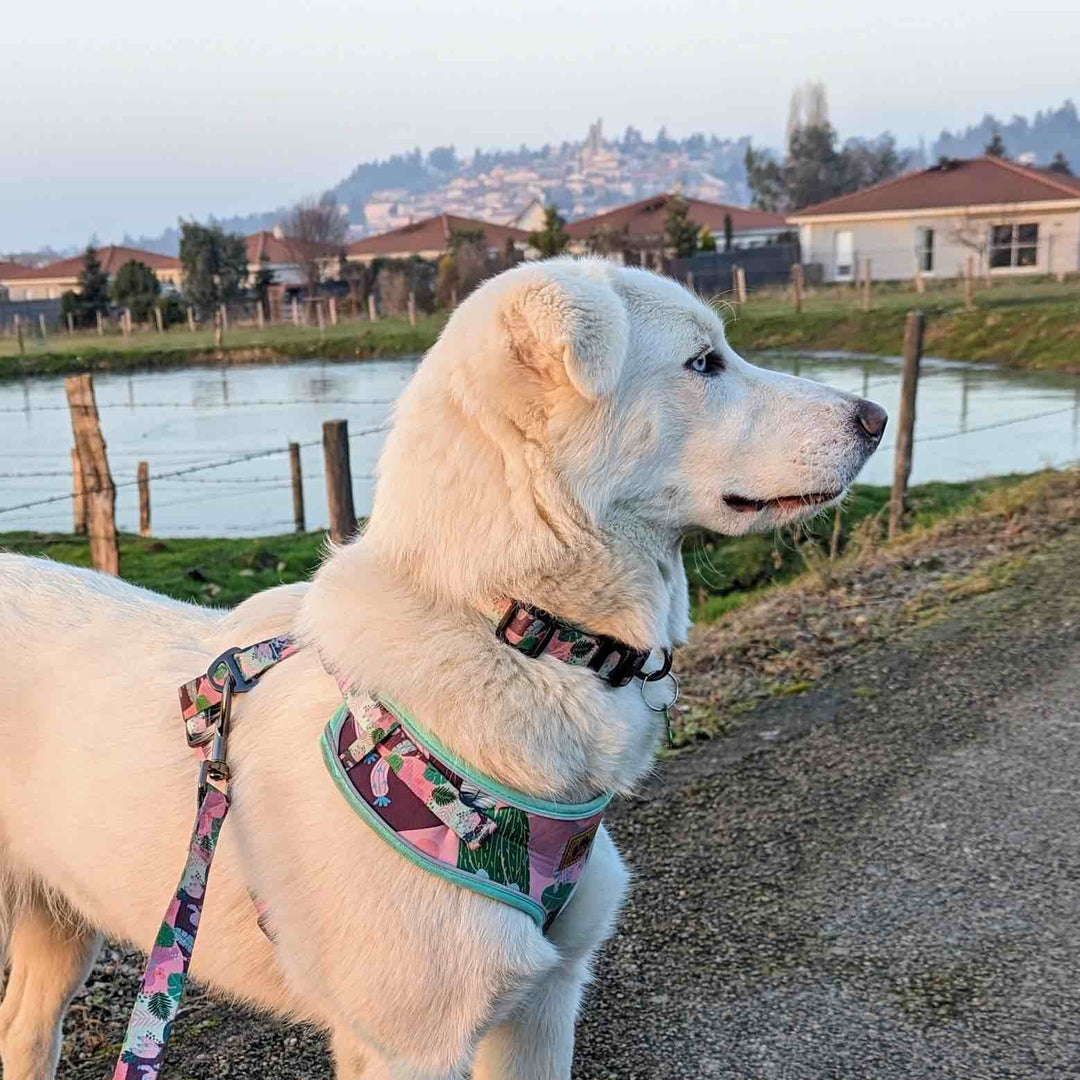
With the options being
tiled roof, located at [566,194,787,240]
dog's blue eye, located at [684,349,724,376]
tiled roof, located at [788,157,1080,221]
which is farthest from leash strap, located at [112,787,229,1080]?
tiled roof, located at [566,194,787,240]

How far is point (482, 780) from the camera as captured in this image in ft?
7.41

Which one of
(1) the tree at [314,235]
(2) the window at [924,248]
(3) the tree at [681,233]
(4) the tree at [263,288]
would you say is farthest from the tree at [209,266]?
(2) the window at [924,248]

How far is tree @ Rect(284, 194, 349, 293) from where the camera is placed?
6588 cm

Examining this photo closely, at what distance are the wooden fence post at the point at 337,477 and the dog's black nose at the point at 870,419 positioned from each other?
560cm

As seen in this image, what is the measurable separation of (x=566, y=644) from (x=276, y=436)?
19069 mm

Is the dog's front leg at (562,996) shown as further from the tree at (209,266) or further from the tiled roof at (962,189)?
the tree at (209,266)

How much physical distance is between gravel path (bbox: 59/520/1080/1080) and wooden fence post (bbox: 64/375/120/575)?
701 cm

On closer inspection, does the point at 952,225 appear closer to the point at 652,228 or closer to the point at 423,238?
the point at 652,228

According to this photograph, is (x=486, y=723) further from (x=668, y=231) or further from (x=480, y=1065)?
(x=668, y=231)

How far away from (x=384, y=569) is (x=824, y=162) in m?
85.1

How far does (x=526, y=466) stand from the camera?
2.32 m

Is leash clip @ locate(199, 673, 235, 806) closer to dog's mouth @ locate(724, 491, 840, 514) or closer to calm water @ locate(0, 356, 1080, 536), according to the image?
dog's mouth @ locate(724, 491, 840, 514)

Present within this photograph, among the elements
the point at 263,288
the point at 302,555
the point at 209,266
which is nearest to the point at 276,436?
the point at 302,555

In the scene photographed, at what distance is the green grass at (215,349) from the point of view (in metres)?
39.3
